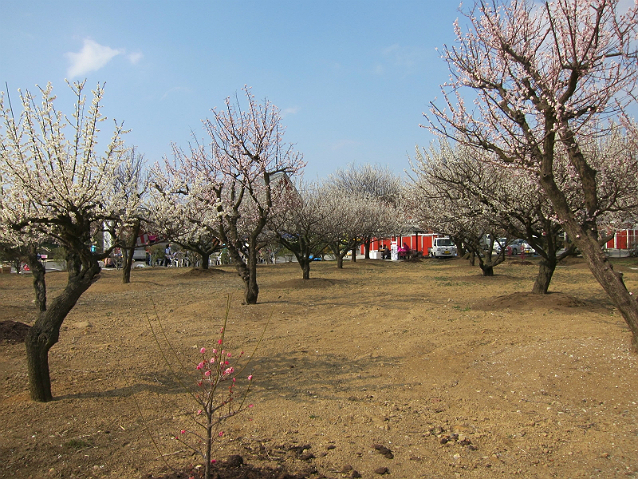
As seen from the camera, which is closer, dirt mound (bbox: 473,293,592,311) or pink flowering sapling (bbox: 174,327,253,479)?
pink flowering sapling (bbox: 174,327,253,479)

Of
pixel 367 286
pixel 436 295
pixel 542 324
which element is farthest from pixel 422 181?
pixel 542 324

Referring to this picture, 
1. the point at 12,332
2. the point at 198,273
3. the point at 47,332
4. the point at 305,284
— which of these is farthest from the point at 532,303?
the point at 198,273

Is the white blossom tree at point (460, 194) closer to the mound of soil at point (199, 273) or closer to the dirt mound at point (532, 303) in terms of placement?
the dirt mound at point (532, 303)

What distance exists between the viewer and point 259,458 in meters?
3.45

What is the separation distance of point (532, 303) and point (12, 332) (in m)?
10.4

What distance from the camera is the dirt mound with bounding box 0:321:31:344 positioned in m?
7.43

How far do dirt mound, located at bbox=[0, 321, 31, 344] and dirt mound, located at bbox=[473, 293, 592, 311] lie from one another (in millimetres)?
9163

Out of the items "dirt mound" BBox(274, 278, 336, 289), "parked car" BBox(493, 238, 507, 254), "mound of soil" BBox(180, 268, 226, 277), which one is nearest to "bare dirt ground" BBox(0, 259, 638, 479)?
"dirt mound" BBox(274, 278, 336, 289)

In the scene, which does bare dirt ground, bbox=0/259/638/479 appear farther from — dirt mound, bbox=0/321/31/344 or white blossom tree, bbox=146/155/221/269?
white blossom tree, bbox=146/155/221/269

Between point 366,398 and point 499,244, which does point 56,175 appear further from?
point 499,244

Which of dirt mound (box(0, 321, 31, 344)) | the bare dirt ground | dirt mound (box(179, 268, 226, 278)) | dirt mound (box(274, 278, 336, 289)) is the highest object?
dirt mound (box(179, 268, 226, 278))

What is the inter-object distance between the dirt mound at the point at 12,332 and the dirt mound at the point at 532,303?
30.1 feet

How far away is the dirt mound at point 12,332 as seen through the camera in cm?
743

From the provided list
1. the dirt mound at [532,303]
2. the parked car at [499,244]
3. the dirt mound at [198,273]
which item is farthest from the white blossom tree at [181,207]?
the parked car at [499,244]
